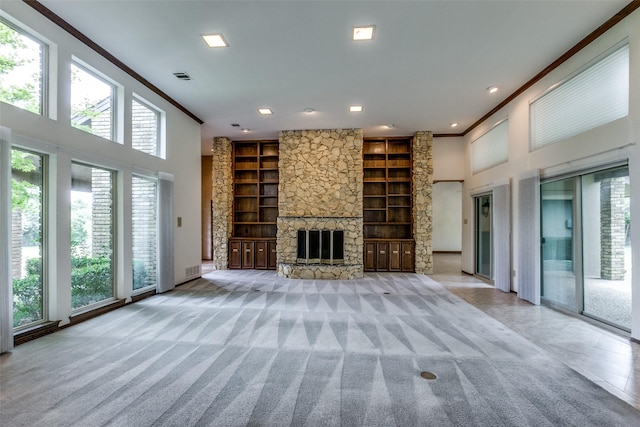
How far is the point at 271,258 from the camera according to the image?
7.90 metres

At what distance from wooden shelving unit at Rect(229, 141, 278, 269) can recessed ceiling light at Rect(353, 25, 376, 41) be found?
499 centimetres

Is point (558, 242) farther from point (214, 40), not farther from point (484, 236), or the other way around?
point (214, 40)

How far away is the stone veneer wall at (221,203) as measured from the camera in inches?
314

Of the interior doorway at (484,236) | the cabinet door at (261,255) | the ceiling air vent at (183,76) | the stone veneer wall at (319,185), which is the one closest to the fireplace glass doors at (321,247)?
the stone veneer wall at (319,185)

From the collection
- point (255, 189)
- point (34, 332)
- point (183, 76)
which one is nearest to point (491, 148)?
point (255, 189)

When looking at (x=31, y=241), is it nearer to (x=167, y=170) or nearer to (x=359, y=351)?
(x=167, y=170)

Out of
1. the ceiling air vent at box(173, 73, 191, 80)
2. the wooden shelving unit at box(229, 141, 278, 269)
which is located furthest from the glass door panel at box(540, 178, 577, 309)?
the wooden shelving unit at box(229, 141, 278, 269)

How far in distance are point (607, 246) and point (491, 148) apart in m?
3.19

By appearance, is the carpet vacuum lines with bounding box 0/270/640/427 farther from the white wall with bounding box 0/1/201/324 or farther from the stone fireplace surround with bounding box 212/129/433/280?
the stone fireplace surround with bounding box 212/129/433/280

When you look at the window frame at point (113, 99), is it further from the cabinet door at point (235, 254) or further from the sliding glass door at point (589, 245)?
the sliding glass door at point (589, 245)

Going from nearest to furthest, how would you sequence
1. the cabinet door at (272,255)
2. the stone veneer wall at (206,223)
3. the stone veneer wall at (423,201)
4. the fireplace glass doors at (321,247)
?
the fireplace glass doors at (321,247) < the stone veneer wall at (423,201) < the cabinet door at (272,255) < the stone veneer wall at (206,223)

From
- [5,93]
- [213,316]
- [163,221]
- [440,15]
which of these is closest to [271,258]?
[163,221]

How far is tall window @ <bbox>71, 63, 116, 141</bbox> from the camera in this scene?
387cm

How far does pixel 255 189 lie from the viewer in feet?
27.7
